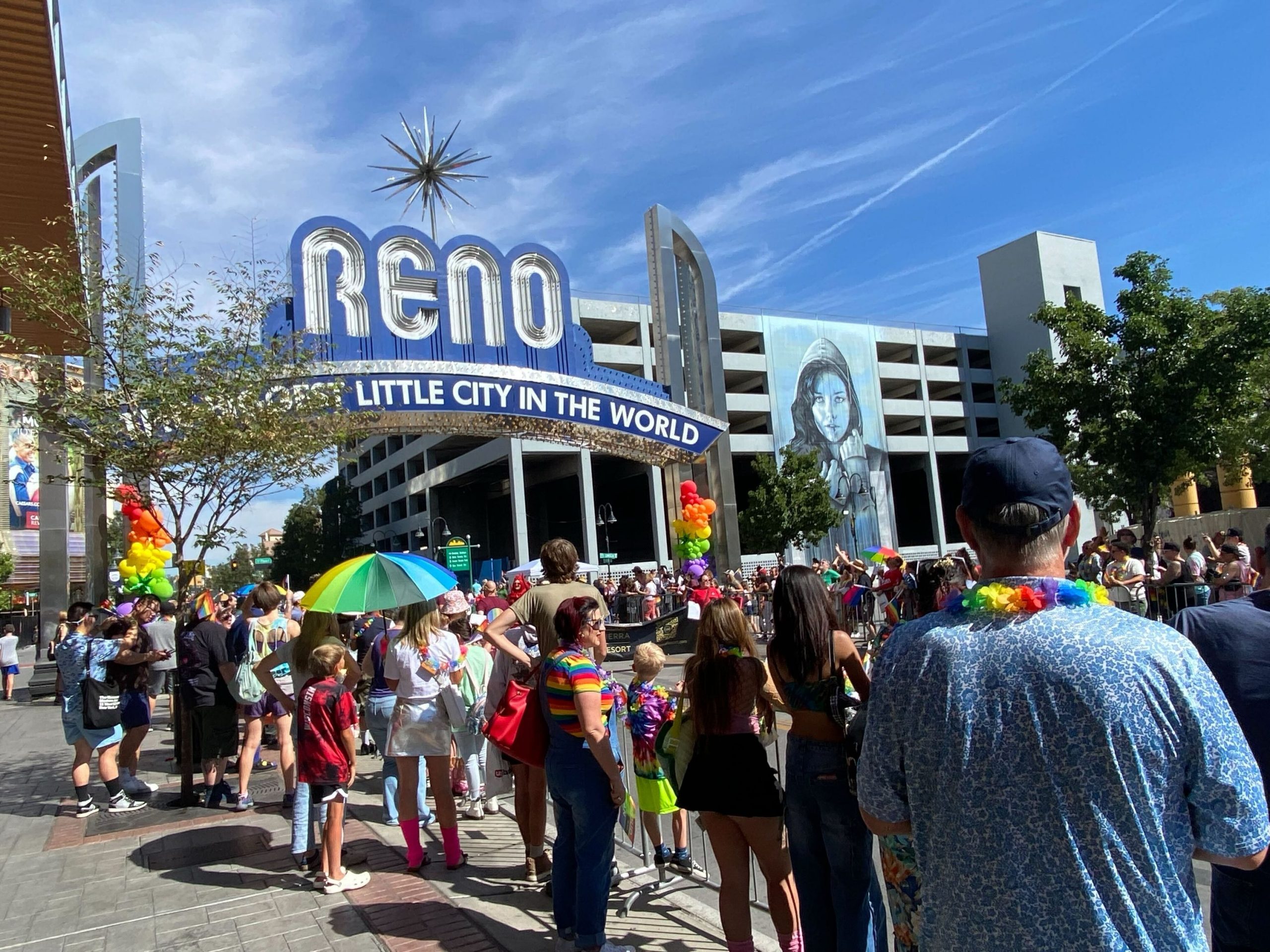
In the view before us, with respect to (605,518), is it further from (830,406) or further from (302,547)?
(302,547)

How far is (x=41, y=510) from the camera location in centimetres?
1327

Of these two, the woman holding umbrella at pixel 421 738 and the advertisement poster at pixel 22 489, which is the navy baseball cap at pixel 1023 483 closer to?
the woman holding umbrella at pixel 421 738

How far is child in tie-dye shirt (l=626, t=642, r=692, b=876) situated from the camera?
4754mm

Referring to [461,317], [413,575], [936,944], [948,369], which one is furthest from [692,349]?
[948,369]

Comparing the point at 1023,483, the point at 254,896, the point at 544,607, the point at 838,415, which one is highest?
the point at 838,415

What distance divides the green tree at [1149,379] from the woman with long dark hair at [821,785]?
16624mm

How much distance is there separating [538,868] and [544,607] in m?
1.61

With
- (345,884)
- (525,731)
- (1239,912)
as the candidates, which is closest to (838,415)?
(345,884)

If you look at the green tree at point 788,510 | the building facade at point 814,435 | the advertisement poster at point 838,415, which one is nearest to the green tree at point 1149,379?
the green tree at point 788,510

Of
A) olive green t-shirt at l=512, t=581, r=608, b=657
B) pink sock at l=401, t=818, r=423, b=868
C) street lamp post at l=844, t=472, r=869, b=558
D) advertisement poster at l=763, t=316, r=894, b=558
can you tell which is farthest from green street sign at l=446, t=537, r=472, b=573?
street lamp post at l=844, t=472, r=869, b=558

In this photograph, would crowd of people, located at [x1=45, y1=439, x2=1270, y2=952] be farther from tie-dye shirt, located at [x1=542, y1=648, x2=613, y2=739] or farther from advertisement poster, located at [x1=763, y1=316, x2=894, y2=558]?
advertisement poster, located at [x1=763, y1=316, x2=894, y2=558]

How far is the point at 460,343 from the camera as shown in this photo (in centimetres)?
1333

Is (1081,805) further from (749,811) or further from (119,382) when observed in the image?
(119,382)

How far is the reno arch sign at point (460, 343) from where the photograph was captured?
12180mm
